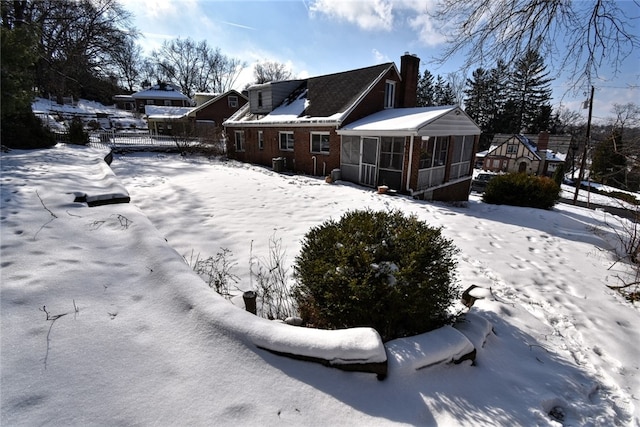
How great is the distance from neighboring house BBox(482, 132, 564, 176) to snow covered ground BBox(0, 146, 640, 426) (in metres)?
40.3

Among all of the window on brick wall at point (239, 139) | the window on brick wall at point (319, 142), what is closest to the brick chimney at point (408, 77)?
the window on brick wall at point (319, 142)

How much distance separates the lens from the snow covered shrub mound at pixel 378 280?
2.92 metres

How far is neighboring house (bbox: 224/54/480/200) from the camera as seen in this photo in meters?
12.8

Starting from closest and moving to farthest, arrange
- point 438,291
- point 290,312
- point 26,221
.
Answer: point 438,291 → point 290,312 → point 26,221

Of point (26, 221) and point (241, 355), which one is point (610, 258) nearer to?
point (241, 355)

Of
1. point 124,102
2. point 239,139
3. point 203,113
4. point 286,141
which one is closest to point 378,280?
point 286,141

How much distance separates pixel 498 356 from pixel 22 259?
5.25 meters

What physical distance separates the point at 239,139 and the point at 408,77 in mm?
12758

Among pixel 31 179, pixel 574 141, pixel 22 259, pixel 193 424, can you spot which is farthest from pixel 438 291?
A: pixel 574 141

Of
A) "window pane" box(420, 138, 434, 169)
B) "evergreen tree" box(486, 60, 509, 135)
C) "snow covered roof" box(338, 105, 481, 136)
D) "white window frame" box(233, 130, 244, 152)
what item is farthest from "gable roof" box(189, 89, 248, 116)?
"evergreen tree" box(486, 60, 509, 135)

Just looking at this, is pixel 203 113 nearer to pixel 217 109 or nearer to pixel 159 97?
pixel 217 109

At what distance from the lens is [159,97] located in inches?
1946

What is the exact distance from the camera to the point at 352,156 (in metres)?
14.6

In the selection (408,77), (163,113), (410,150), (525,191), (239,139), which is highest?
(408,77)
